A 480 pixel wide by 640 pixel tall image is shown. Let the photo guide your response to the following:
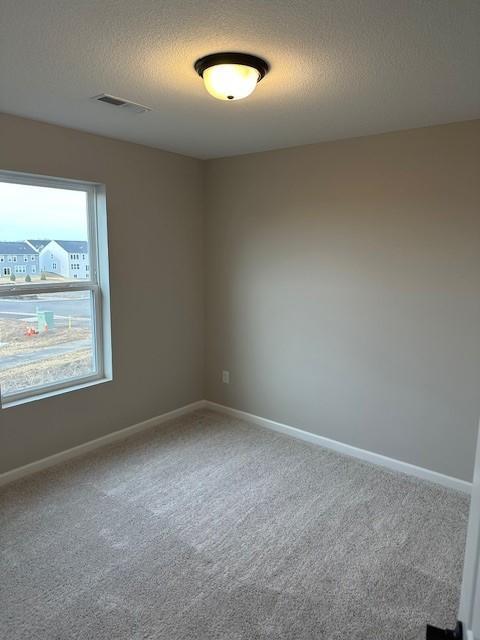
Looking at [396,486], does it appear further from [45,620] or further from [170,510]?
[45,620]

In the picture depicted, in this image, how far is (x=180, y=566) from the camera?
2.22 m

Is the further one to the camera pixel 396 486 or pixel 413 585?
pixel 396 486

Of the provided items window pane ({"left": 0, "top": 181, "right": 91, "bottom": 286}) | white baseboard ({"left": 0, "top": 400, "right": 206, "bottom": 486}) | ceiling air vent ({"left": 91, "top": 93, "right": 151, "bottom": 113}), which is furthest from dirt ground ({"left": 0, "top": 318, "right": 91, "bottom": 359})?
ceiling air vent ({"left": 91, "top": 93, "right": 151, "bottom": 113})

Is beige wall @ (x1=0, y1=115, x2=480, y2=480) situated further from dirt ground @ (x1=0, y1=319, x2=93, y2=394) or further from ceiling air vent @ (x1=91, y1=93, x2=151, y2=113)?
ceiling air vent @ (x1=91, y1=93, x2=151, y2=113)

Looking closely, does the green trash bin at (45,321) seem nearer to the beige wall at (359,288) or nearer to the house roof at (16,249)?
the house roof at (16,249)

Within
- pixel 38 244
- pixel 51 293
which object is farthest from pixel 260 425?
pixel 38 244

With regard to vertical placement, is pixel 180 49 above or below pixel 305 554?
above

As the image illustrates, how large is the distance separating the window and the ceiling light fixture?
67.0 inches

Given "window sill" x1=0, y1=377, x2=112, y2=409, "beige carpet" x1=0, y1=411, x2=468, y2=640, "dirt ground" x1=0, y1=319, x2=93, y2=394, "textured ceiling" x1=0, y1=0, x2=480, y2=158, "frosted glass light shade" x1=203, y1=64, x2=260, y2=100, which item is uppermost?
"textured ceiling" x1=0, y1=0, x2=480, y2=158

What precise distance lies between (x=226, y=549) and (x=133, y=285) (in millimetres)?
2177

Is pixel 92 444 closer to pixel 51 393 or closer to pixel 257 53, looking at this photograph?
pixel 51 393

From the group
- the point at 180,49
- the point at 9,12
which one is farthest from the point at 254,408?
the point at 9,12

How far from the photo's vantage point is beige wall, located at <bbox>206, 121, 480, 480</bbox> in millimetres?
2844

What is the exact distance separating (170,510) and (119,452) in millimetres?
922
